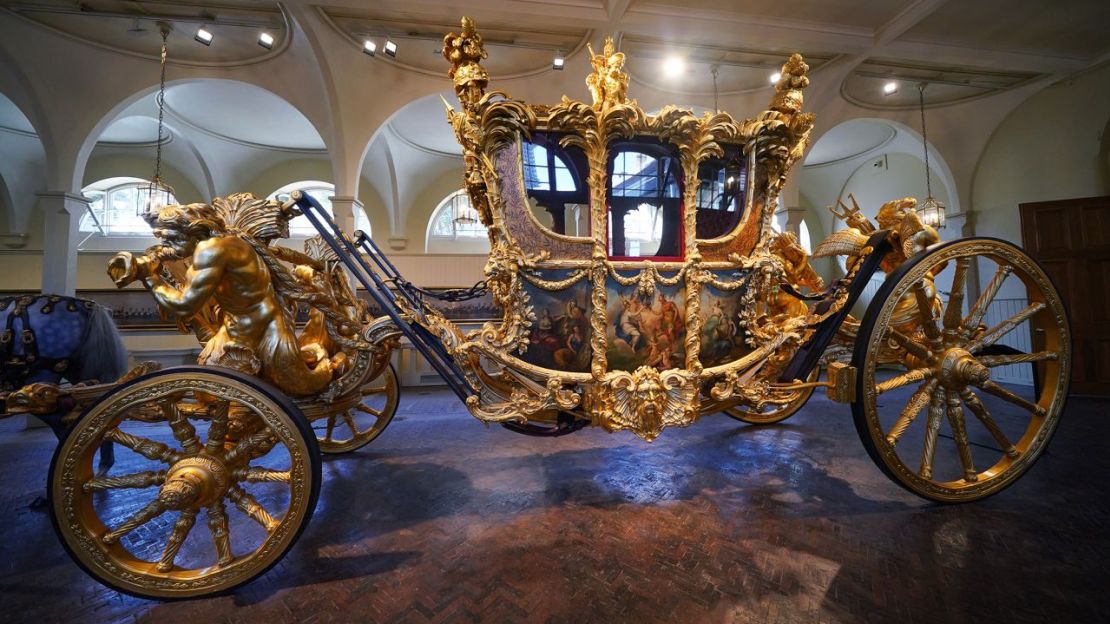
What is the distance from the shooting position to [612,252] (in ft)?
7.43

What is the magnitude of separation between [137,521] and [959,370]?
13.0 ft

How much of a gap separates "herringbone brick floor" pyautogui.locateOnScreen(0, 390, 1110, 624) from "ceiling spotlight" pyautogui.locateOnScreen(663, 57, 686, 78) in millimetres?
5491

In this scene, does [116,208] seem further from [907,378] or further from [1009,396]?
[1009,396]

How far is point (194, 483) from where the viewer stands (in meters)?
1.63

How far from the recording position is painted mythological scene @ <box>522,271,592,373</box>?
2.20 metres

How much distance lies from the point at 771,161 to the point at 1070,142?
8.42 metres

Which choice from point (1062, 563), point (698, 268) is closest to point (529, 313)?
point (698, 268)

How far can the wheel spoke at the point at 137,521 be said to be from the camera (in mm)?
1580

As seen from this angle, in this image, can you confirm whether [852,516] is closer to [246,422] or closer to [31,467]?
[246,422]

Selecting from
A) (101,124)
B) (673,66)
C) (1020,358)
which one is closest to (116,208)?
(101,124)

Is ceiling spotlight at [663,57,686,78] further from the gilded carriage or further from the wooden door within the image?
the wooden door

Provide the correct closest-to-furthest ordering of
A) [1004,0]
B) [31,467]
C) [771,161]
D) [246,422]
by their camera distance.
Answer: [246,422]
[771,161]
[31,467]
[1004,0]

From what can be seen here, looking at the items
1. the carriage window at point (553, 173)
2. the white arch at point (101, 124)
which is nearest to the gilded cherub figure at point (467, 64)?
the carriage window at point (553, 173)

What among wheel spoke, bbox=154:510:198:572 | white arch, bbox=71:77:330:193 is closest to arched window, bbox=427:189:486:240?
white arch, bbox=71:77:330:193
